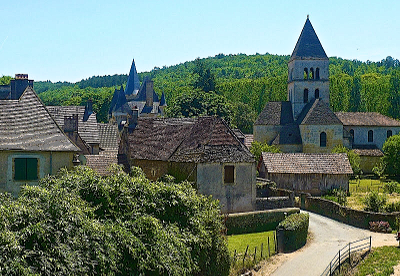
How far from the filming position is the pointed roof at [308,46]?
67875mm

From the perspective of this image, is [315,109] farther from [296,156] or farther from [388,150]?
[296,156]

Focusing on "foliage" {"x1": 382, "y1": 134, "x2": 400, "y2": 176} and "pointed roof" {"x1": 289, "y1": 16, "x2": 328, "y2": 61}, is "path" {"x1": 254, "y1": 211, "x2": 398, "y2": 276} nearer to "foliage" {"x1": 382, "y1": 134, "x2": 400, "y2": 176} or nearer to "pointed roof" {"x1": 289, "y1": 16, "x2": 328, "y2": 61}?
"foliage" {"x1": 382, "y1": 134, "x2": 400, "y2": 176}

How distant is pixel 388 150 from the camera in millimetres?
60469

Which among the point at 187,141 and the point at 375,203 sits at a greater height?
the point at 187,141

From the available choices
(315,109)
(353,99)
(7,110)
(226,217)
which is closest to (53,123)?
(7,110)

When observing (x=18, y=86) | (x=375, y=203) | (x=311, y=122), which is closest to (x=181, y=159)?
(x=18, y=86)

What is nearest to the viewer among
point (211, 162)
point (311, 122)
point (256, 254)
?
point (256, 254)

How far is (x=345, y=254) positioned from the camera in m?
24.3

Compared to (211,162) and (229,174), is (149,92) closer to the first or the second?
(229,174)

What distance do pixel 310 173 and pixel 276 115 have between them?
24.8 m

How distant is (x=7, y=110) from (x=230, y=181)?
44.5ft

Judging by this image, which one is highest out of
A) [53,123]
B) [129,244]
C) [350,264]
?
[53,123]

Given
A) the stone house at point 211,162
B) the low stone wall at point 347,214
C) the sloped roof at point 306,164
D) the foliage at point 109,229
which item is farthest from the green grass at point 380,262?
the sloped roof at point 306,164

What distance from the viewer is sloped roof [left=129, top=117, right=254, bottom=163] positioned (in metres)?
32.1
